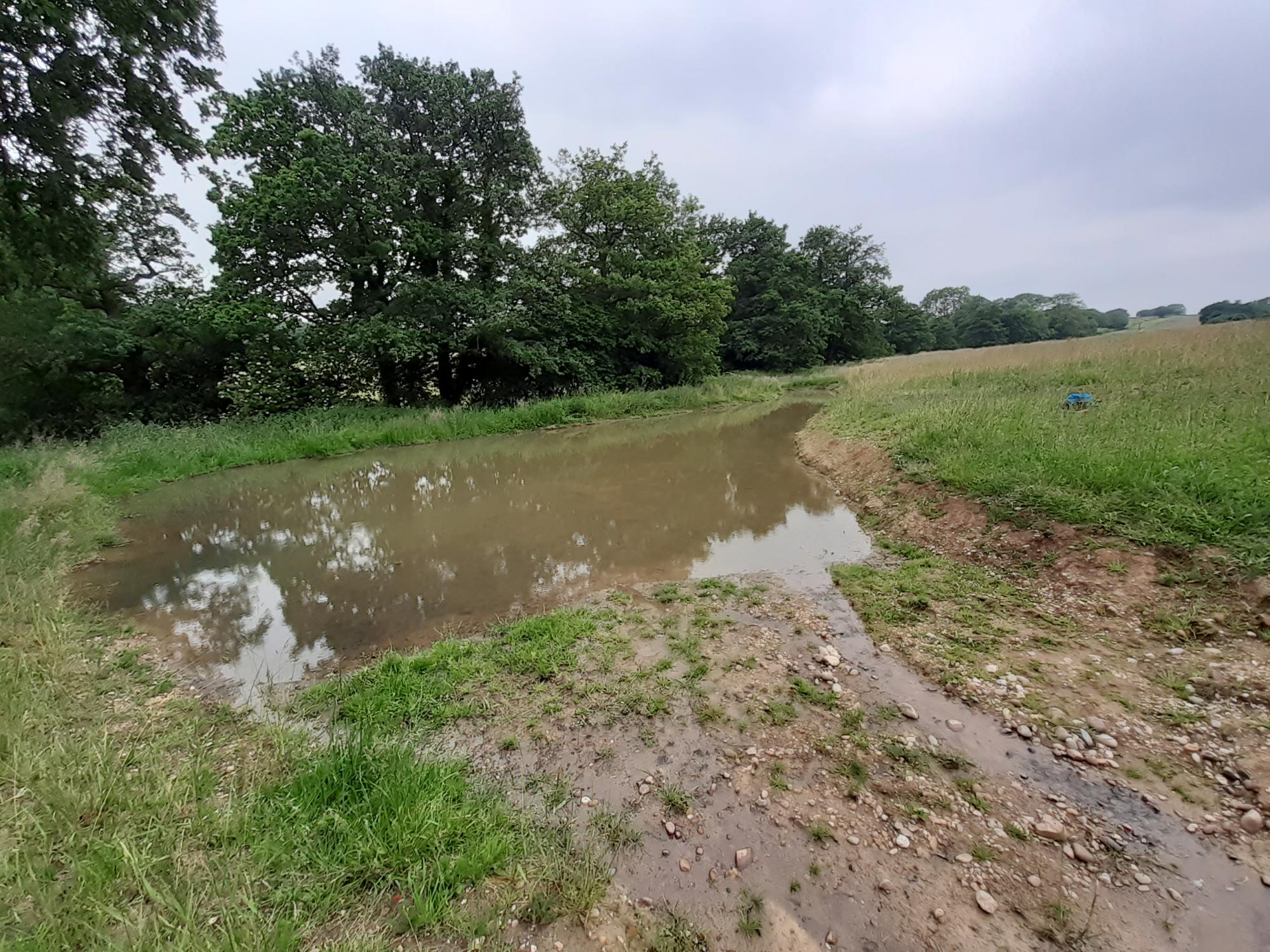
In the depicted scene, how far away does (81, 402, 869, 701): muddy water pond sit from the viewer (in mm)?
4703

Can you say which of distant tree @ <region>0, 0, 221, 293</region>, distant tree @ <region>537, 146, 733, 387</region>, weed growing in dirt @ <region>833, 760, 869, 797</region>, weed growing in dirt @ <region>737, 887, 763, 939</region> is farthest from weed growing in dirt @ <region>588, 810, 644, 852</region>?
distant tree @ <region>537, 146, 733, 387</region>

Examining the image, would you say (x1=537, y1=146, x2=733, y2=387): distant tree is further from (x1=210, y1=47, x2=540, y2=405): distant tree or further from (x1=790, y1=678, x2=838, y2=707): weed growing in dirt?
(x1=790, y1=678, x2=838, y2=707): weed growing in dirt

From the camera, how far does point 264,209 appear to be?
1401 cm

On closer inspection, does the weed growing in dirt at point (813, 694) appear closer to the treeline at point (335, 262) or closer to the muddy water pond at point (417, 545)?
the muddy water pond at point (417, 545)

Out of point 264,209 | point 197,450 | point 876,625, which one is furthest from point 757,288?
point 876,625

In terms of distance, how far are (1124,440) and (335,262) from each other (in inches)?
755

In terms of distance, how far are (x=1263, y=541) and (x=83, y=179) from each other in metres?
12.3

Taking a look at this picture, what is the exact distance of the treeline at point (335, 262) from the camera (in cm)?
681

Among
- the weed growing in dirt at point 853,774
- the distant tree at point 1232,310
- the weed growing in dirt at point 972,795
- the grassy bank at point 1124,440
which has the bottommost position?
the weed growing in dirt at point 972,795

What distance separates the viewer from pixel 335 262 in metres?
16.1

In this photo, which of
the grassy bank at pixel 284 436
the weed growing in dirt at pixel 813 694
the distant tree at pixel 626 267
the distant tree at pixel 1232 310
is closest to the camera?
the weed growing in dirt at pixel 813 694

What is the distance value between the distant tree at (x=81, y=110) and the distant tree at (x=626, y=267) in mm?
12816

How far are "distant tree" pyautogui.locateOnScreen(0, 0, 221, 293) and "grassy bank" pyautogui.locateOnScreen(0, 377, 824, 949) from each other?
5719 mm

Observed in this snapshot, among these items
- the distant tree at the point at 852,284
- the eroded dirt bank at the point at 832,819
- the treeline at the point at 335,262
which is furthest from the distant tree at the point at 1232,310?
the eroded dirt bank at the point at 832,819
